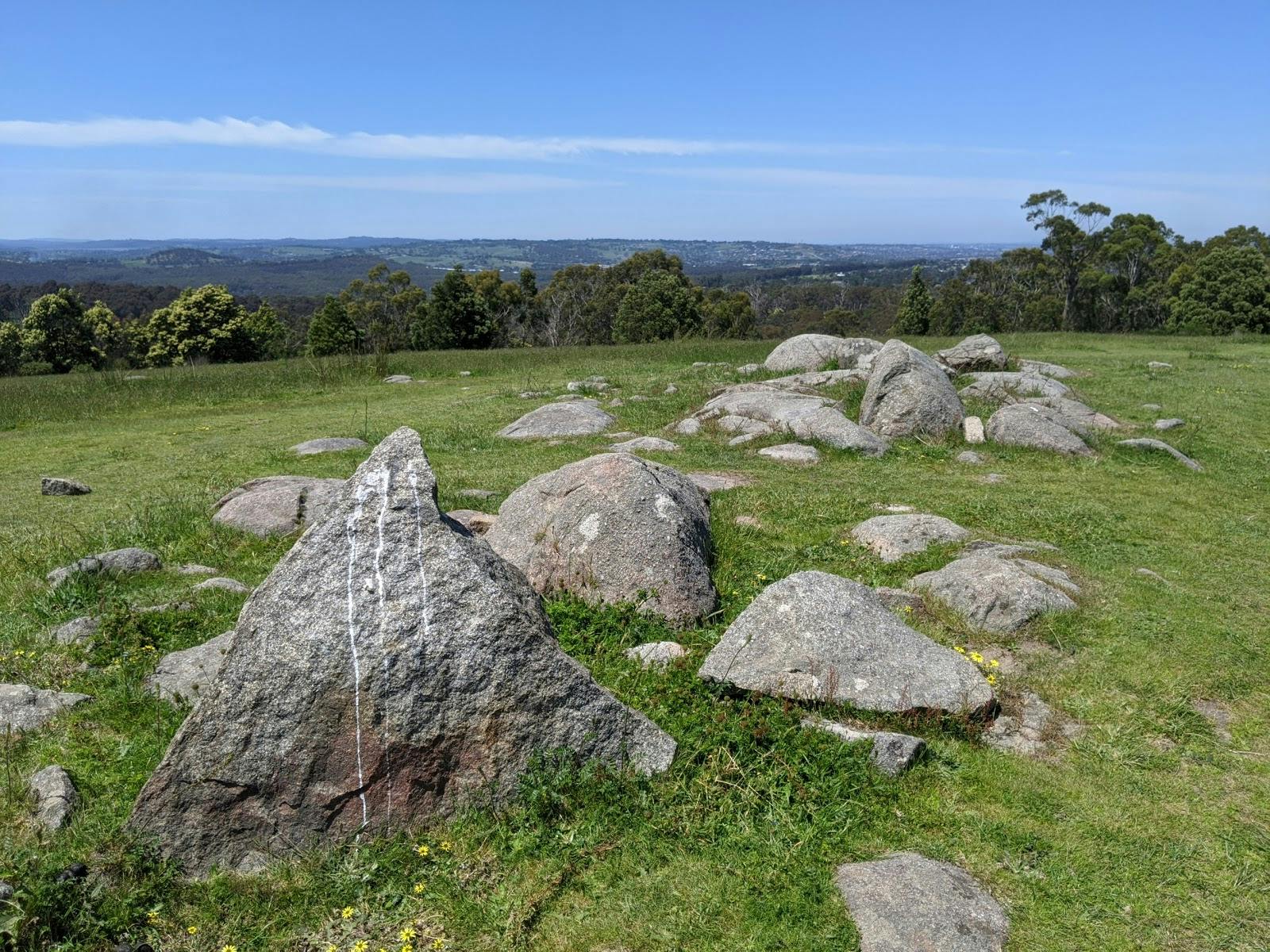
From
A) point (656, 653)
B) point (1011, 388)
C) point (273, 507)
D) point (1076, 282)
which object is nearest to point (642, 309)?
point (1076, 282)

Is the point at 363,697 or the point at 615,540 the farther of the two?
the point at 615,540

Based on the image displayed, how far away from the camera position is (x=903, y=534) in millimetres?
10258

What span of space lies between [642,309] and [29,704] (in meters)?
62.4

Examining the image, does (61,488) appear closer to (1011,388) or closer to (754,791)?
(754,791)

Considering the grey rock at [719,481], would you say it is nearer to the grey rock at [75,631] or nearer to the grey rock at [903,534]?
the grey rock at [903,534]

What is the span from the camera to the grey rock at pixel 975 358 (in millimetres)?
22125

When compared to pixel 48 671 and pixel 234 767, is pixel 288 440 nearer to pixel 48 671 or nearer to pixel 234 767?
pixel 48 671

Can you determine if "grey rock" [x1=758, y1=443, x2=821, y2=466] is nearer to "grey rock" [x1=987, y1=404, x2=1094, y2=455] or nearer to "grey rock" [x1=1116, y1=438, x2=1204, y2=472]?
"grey rock" [x1=987, y1=404, x2=1094, y2=455]

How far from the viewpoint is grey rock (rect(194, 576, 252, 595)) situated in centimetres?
852

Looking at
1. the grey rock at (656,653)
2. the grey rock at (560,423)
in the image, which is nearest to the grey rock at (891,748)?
the grey rock at (656,653)

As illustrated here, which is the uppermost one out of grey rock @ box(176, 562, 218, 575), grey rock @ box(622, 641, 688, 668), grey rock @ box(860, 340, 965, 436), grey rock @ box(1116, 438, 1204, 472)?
grey rock @ box(860, 340, 965, 436)

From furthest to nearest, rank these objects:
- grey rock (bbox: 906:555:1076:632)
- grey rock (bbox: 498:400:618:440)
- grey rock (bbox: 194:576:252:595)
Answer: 1. grey rock (bbox: 498:400:618:440)
2. grey rock (bbox: 194:576:252:595)
3. grey rock (bbox: 906:555:1076:632)

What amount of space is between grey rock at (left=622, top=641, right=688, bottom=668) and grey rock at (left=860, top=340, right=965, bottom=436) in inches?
413

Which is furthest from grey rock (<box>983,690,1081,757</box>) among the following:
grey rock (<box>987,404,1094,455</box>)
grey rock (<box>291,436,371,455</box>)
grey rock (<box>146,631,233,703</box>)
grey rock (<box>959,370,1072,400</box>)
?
grey rock (<box>959,370,1072,400</box>)
